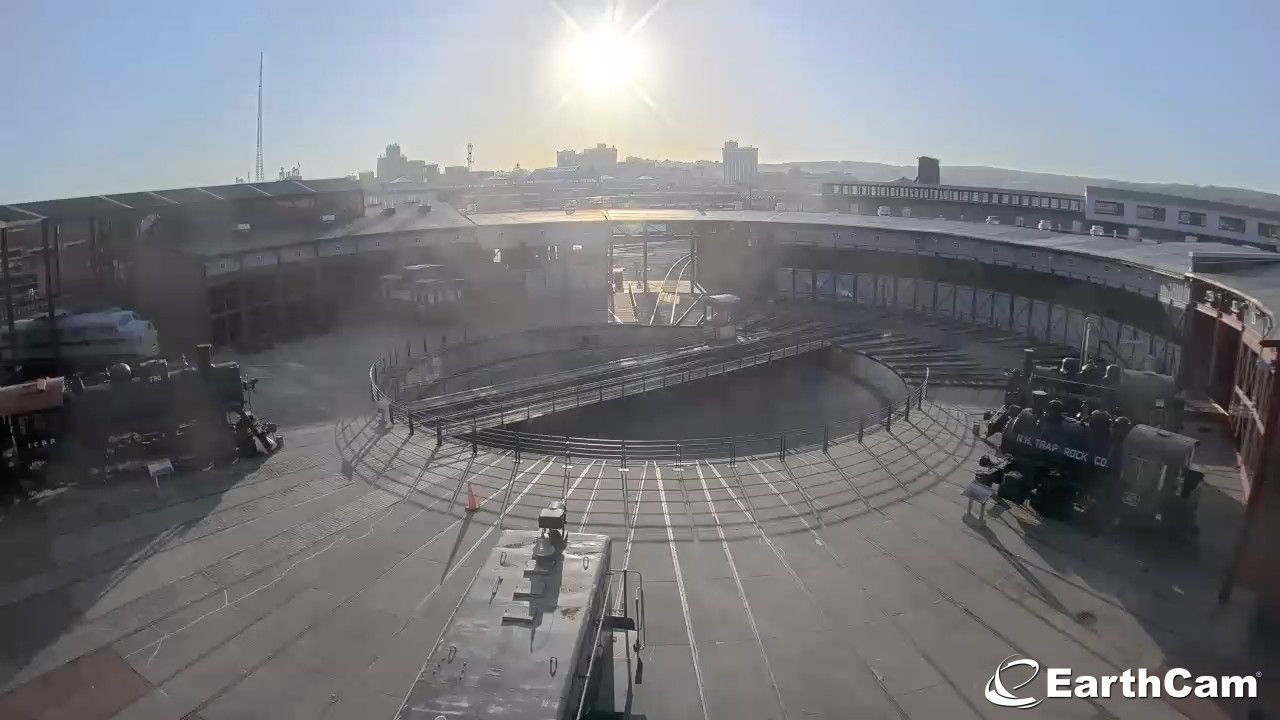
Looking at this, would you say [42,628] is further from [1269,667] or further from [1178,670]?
[1269,667]

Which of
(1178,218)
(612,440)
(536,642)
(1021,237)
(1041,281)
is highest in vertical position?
(1178,218)

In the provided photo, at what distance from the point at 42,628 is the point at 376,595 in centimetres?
591

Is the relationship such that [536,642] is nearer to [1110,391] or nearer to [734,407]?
[1110,391]

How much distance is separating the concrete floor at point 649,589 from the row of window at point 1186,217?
36.8m

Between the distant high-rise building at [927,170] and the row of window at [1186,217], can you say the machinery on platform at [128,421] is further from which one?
the distant high-rise building at [927,170]

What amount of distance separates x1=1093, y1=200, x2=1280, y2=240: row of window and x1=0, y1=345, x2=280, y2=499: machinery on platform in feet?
171

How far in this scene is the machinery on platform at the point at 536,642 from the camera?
10.5 m

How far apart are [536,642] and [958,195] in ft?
237

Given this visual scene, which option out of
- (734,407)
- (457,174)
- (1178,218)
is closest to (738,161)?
(457,174)

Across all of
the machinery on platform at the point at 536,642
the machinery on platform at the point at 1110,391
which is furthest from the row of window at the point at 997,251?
the machinery on platform at the point at 536,642

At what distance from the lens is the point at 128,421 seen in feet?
76.0

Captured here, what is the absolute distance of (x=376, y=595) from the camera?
17125mm

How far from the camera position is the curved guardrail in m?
25.3

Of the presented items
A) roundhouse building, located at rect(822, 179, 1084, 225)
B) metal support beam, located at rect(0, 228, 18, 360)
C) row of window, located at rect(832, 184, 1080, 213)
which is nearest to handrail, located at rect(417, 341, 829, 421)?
metal support beam, located at rect(0, 228, 18, 360)
